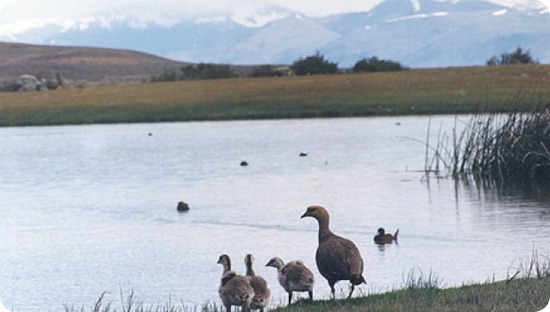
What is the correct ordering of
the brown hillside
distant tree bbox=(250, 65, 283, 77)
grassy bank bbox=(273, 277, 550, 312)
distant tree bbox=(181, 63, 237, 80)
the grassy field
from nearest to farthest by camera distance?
1. grassy bank bbox=(273, 277, 550, 312)
2. the grassy field
3. distant tree bbox=(250, 65, 283, 77)
4. distant tree bbox=(181, 63, 237, 80)
5. the brown hillside

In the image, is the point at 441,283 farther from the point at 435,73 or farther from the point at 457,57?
the point at 435,73

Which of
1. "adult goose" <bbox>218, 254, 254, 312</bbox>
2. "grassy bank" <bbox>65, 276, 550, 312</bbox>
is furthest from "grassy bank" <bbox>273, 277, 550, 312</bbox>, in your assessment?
"adult goose" <bbox>218, 254, 254, 312</bbox>

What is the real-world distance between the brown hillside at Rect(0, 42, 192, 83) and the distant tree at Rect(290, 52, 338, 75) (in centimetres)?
1944

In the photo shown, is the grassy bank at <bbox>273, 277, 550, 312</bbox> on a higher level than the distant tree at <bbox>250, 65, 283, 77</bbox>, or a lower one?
lower

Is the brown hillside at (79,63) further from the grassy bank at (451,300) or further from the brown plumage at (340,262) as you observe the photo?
the grassy bank at (451,300)

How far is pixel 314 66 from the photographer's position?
201 feet

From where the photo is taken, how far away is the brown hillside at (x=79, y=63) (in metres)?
85.0

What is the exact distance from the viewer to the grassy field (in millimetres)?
43625

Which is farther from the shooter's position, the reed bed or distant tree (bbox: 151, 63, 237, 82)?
distant tree (bbox: 151, 63, 237, 82)

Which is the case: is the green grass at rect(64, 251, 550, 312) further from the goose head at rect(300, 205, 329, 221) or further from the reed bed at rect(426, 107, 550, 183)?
the reed bed at rect(426, 107, 550, 183)

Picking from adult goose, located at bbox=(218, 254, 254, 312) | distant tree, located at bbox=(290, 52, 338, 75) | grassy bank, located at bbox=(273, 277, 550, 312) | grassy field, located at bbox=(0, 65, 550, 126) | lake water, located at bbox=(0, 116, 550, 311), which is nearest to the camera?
grassy bank, located at bbox=(273, 277, 550, 312)

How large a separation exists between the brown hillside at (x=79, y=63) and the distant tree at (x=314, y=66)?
19.4 meters

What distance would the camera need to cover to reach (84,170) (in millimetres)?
30625

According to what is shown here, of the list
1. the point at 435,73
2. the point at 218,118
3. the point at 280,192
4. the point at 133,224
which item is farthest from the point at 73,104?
the point at 133,224
